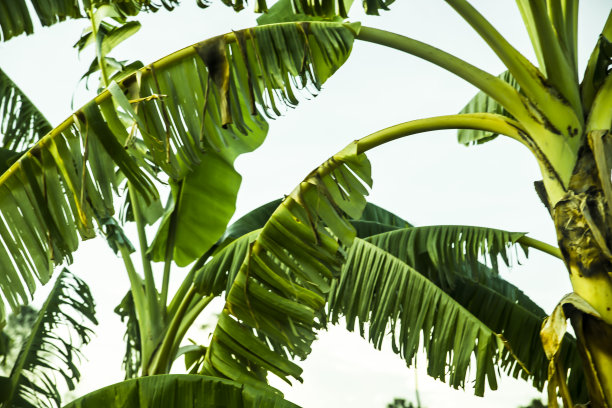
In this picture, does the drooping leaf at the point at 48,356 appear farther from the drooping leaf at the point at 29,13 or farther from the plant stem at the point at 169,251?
the drooping leaf at the point at 29,13

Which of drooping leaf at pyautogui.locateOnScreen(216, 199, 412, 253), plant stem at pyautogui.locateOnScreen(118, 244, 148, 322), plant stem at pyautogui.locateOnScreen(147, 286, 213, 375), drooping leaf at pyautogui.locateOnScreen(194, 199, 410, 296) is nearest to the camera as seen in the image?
drooping leaf at pyautogui.locateOnScreen(194, 199, 410, 296)

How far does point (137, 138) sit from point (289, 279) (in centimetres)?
76

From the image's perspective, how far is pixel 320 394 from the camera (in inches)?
274

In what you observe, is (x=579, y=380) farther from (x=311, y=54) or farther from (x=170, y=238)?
(x=170, y=238)

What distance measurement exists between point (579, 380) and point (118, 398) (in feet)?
8.30

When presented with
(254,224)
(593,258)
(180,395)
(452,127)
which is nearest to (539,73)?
(452,127)

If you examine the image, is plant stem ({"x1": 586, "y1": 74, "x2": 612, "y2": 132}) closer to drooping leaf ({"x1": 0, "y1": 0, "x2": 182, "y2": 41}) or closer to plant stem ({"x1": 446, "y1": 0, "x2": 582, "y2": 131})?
plant stem ({"x1": 446, "y1": 0, "x2": 582, "y2": 131})

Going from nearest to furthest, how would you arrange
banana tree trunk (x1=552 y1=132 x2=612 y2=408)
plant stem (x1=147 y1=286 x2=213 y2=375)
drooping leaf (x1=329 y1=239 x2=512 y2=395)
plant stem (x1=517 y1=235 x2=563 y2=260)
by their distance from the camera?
banana tree trunk (x1=552 y1=132 x2=612 y2=408)
drooping leaf (x1=329 y1=239 x2=512 y2=395)
plant stem (x1=517 y1=235 x2=563 y2=260)
plant stem (x1=147 y1=286 x2=213 y2=375)

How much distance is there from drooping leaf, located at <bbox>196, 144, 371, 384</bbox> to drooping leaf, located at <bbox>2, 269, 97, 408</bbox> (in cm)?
296

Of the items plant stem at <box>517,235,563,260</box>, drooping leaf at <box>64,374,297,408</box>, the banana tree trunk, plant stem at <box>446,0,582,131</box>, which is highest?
plant stem at <box>446,0,582,131</box>

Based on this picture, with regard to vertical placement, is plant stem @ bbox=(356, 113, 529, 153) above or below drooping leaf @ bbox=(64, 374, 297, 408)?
above

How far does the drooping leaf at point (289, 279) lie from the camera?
231 centimetres

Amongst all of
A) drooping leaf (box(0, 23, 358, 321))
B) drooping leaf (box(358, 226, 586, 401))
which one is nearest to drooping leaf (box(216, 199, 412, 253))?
drooping leaf (box(358, 226, 586, 401))

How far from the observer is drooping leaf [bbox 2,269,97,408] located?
4.89 m
